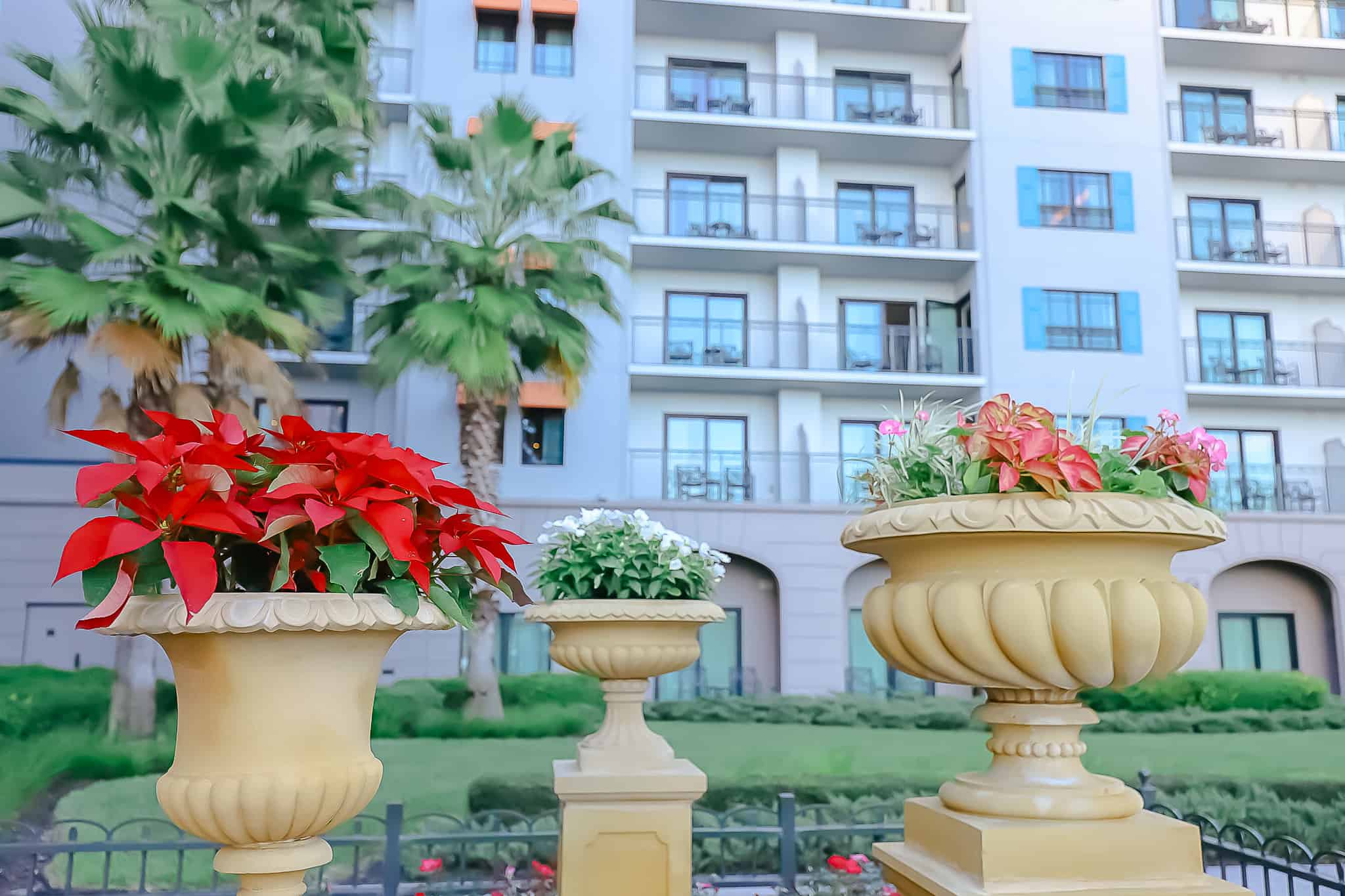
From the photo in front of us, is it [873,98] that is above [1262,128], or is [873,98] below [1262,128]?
above

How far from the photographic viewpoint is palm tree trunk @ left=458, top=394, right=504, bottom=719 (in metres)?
12.2

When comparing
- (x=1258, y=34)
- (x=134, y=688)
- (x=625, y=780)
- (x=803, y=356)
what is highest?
(x=1258, y=34)

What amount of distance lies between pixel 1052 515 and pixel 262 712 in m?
1.18

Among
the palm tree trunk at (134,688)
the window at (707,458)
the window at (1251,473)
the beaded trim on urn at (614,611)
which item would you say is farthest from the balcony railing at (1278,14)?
the beaded trim on urn at (614,611)

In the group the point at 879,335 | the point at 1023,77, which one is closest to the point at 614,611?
the point at 879,335

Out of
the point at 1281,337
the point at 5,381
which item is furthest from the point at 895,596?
the point at 1281,337

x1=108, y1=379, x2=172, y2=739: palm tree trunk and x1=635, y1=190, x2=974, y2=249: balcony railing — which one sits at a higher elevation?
x1=635, y1=190, x2=974, y2=249: balcony railing

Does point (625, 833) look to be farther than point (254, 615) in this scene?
Yes

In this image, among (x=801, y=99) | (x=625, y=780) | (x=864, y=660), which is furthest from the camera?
(x=801, y=99)

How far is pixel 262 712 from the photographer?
4.56ft

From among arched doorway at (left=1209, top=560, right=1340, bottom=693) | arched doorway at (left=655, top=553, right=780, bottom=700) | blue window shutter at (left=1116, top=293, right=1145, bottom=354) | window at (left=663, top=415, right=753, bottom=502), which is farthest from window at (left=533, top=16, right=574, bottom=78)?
arched doorway at (left=1209, top=560, right=1340, bottom=693)

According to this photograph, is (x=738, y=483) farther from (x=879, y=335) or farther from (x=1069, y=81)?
(x=1069, y=81)

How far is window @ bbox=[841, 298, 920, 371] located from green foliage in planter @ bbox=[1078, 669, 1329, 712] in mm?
5808

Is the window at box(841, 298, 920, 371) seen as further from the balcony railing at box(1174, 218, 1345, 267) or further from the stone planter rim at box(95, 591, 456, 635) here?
the stone planter rim at box(95, 591, 456, 635)
